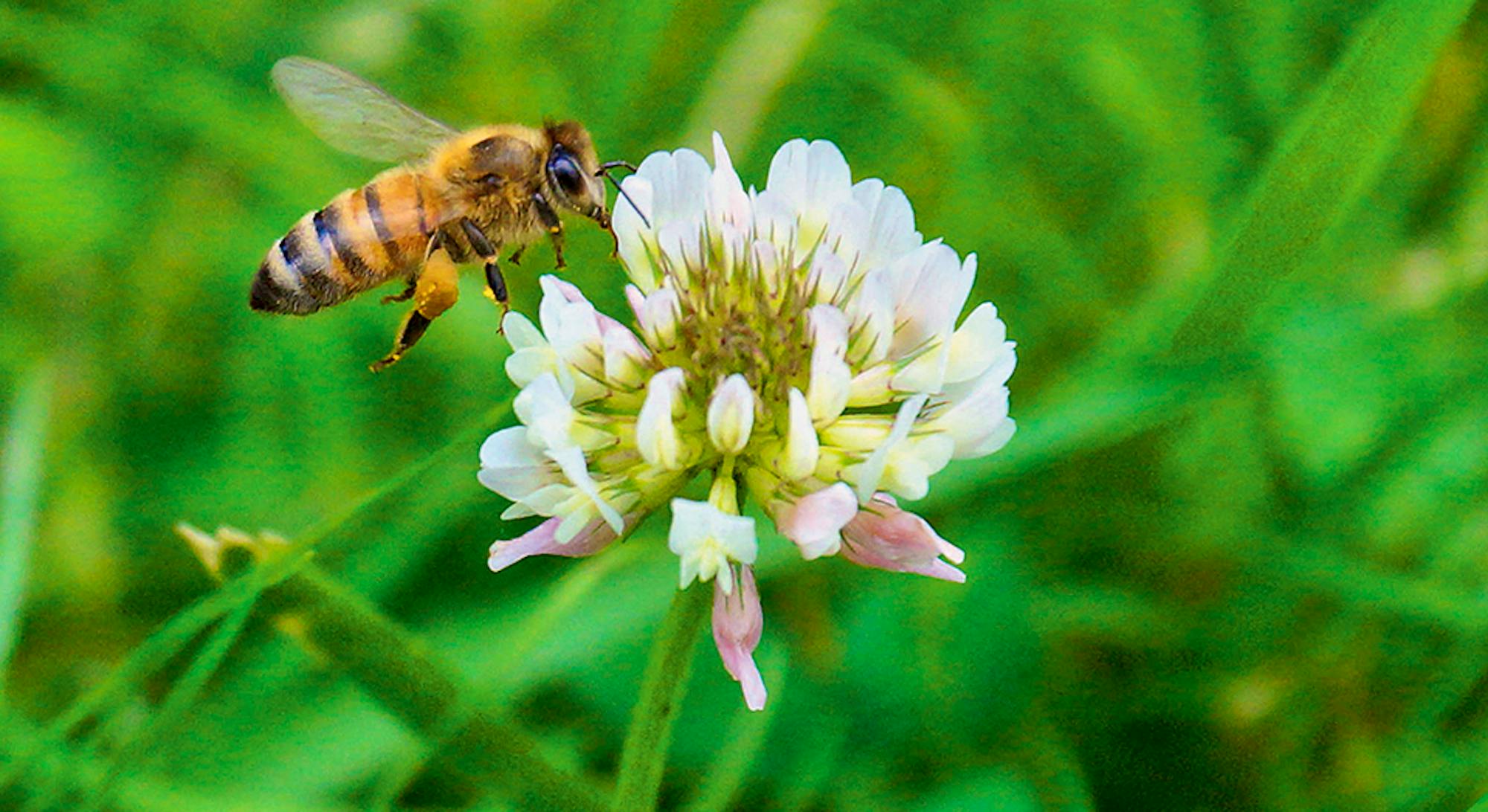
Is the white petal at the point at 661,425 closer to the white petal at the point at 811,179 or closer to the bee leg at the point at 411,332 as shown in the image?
the white petal at the point at 811,179

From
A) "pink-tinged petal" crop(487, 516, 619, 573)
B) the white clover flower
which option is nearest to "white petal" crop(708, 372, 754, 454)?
the white clover flower

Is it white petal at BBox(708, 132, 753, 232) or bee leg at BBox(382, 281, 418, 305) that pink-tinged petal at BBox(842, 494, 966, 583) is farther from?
bee leg at BBox(382, 281, 418, 305)

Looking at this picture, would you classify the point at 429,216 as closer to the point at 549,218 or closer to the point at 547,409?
the point at 549,218

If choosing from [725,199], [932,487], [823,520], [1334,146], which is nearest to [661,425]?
[823,520]

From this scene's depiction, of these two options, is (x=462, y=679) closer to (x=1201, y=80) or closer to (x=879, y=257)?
(x=879, y=257)

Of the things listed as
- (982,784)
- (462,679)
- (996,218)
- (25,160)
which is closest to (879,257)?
(462,679)

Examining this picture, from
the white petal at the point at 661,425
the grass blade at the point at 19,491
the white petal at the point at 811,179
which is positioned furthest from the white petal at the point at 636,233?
the grass blade at the point at 19,491
